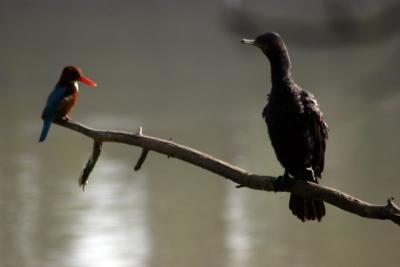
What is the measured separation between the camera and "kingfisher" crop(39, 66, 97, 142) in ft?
10.7

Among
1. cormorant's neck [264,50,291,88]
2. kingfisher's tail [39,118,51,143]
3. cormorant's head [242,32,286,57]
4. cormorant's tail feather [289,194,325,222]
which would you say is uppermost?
cormorant's head [242,32,286,57]

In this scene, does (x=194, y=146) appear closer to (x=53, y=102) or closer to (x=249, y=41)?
Result: (x=53, y=102)

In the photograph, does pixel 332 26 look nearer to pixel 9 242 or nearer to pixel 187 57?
pixel 9 242

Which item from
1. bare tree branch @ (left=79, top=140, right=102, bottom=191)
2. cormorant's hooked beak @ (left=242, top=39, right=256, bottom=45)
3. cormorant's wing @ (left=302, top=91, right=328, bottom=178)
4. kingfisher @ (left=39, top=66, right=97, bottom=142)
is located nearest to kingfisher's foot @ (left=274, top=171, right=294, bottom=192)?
cormorant's wing @ (left=302, top=91, right=328, bottom=178)

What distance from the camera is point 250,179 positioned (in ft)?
7.96

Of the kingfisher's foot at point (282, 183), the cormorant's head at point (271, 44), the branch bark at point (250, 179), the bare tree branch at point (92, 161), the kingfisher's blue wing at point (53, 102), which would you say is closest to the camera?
the branch bark at point (250, 179)

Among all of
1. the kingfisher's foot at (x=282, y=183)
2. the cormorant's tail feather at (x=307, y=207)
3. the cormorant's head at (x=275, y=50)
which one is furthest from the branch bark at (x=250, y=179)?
the cormorant's head at (x=275, y=50)

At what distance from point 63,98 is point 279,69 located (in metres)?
0.89

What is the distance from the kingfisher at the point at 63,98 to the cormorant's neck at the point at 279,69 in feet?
2.24

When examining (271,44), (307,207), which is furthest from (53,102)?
(307,207)

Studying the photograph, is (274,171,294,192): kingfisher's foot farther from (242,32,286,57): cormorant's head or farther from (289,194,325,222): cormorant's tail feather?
(242,32,286,57): cormorant's head

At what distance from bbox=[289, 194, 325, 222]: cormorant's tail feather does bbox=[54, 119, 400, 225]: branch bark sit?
14 centimetres

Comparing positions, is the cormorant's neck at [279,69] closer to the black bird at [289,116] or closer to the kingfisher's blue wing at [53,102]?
the black bird at [289,116]

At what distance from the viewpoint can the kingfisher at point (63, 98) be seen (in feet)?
10.7
